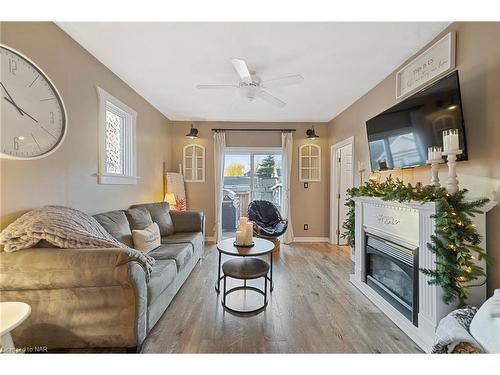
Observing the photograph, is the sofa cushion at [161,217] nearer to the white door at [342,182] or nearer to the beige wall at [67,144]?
the beige wall at [67,144]

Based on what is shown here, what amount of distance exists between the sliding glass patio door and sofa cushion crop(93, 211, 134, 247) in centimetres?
259

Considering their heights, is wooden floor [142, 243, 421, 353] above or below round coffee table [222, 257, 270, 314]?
below

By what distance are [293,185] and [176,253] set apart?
3.12 metres

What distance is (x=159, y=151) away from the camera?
421 centimetres

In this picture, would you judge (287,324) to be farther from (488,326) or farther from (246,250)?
(488,326)

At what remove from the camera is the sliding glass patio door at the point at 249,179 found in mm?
4891

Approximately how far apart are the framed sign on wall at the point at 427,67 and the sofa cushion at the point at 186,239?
3.14 meters

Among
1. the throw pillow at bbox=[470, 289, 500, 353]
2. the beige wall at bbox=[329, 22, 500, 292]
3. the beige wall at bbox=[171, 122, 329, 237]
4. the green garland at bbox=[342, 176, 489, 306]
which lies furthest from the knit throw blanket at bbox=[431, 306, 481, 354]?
the beige wall at bbox=[171, 122, 329, 237]

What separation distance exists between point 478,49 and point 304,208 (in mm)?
3614

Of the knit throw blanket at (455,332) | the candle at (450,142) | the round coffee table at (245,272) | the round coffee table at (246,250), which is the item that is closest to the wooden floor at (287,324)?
the round coffee table at (245,272)

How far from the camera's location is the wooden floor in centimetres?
165

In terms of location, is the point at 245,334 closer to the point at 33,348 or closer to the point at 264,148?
the point at 33,348

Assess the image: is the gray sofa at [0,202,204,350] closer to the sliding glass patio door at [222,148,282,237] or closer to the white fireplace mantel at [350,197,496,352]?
the white fireplace mantel at [350,197,496,352]
